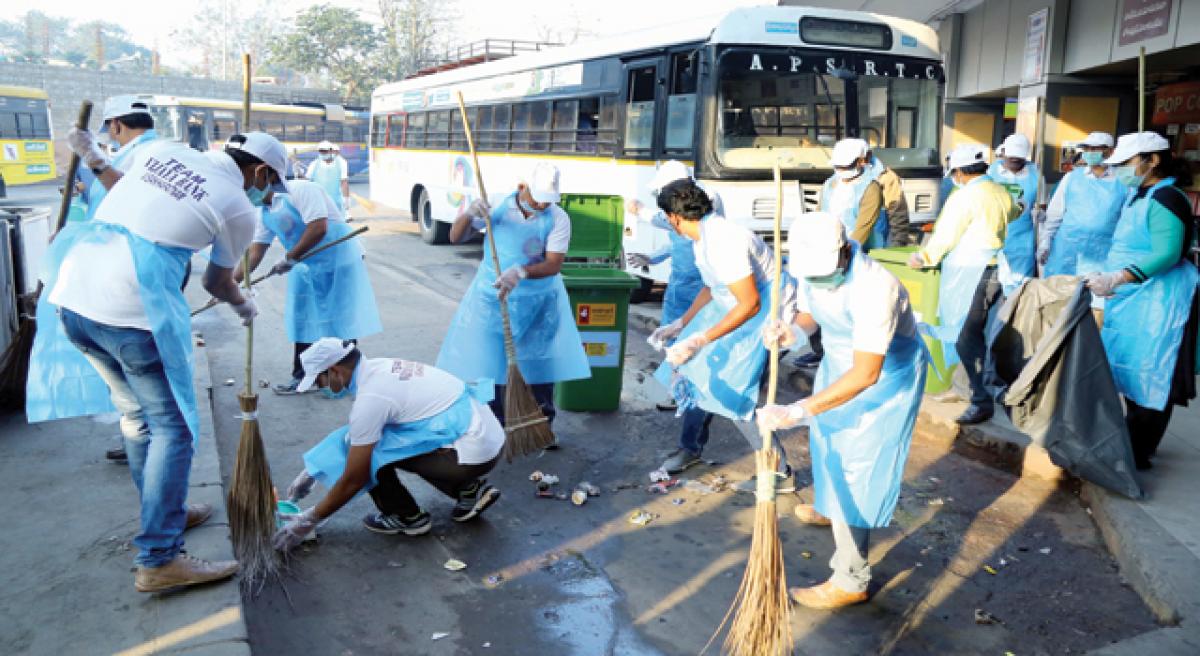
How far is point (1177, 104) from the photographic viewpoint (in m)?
11.9

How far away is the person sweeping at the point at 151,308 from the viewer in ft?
9.95

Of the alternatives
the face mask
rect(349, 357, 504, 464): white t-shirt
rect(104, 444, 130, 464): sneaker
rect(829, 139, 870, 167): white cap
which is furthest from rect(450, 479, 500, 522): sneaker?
rect(829, 139, 870, 167): white cap

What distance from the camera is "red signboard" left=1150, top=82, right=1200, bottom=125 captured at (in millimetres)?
11477

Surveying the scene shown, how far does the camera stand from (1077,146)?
7.94 meters

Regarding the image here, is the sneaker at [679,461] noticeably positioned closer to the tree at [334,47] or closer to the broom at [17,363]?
the broom at [17,363]

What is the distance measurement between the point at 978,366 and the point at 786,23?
14.0 ft

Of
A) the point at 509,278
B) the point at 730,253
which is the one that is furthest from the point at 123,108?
the point at 730,253

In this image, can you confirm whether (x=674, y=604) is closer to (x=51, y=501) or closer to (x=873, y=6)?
(x=51, y=501)

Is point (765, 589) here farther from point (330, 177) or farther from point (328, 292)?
point (330, 177)

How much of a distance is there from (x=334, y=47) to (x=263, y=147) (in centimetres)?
4516

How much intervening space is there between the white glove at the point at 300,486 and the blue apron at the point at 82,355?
0.89 metres

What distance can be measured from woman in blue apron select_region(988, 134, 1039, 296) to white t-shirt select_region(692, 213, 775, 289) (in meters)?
2.31

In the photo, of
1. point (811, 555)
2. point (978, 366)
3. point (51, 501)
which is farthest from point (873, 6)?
point (51, 501)

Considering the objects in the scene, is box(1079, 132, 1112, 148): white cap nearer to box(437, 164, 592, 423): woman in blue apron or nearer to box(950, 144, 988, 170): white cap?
box(950, 144, 988, 170): white cap
